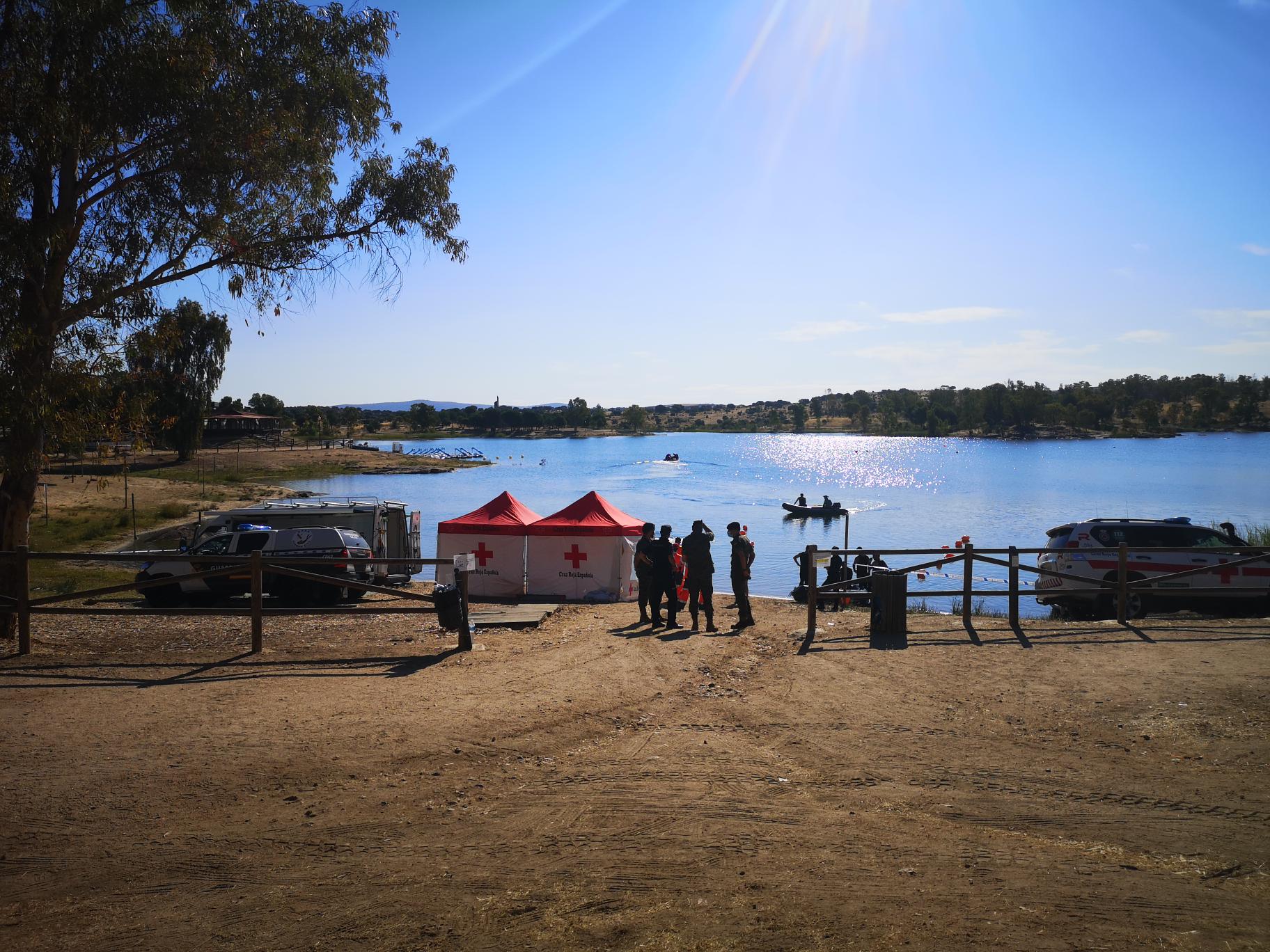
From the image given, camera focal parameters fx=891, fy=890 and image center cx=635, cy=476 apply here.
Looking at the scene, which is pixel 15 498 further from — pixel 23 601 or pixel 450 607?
pixel 450 607

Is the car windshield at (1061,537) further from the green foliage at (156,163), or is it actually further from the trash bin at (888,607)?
the green foliage at (156,163)

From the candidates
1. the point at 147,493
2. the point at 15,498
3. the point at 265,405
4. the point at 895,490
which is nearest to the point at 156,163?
the point at 15,498

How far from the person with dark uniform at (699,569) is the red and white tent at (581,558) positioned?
21.8ft

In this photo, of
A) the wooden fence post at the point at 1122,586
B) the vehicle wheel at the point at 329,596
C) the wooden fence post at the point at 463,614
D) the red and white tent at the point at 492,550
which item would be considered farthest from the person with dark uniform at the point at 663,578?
the vehicle wheel at the point at 329,596

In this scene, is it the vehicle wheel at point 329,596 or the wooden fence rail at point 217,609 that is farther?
the vehicle wheel at point 329,596

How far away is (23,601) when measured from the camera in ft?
37.8

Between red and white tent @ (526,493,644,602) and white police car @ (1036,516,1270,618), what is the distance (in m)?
9.16

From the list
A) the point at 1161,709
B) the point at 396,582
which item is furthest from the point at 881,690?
the point at 396,582

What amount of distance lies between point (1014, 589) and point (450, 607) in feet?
27.4

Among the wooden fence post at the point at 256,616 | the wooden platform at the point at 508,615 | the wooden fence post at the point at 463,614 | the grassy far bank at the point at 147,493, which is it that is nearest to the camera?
the wooden fence post at the point at 256,616

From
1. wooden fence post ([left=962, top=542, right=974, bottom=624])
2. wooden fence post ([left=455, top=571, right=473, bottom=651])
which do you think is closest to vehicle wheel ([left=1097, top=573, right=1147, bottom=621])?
wooden fence post ([left=962, top=542, right=974, bottom=624])

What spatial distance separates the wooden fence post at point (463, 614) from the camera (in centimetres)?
1221

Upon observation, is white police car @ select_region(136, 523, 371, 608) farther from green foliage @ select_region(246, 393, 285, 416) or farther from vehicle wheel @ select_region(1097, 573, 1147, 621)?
green foliage @ select_region(246, 393, 285, 416)

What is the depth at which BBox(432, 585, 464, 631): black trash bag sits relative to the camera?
40.2ft
